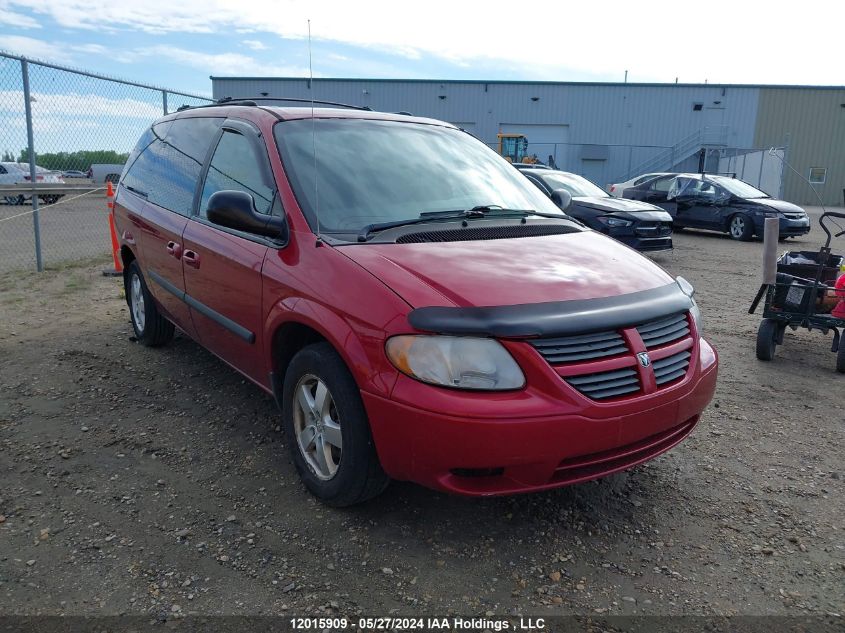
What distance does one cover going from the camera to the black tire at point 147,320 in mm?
5020

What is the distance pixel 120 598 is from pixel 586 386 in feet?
6.09

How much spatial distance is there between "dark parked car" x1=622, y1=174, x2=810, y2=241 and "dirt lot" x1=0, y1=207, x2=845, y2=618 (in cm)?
1124

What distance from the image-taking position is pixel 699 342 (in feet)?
9.61

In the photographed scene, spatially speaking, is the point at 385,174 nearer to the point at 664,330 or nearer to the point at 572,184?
the point at 664,330

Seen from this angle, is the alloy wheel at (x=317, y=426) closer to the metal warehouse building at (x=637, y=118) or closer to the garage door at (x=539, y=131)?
the metal warehouse building at (x=637, y=118)

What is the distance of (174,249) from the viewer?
4082 millimetres

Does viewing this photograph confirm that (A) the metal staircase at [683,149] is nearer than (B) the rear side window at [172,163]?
No

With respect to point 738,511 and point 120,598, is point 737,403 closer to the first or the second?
point 738,511

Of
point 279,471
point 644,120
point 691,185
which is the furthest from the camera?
point 644,120

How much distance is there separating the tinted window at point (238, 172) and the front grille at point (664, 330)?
1862 mm

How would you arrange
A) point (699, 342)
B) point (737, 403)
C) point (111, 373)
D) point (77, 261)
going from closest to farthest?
point (699, 342)
point (737, 403)
point (111, 373)
point (77, 261)

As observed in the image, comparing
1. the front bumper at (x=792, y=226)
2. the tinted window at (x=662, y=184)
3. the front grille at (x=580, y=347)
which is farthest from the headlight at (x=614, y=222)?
the front grille at (x=580, y=347)

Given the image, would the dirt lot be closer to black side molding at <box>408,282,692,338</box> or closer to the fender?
the fender

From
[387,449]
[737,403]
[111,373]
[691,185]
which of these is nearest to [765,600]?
[387,449]
